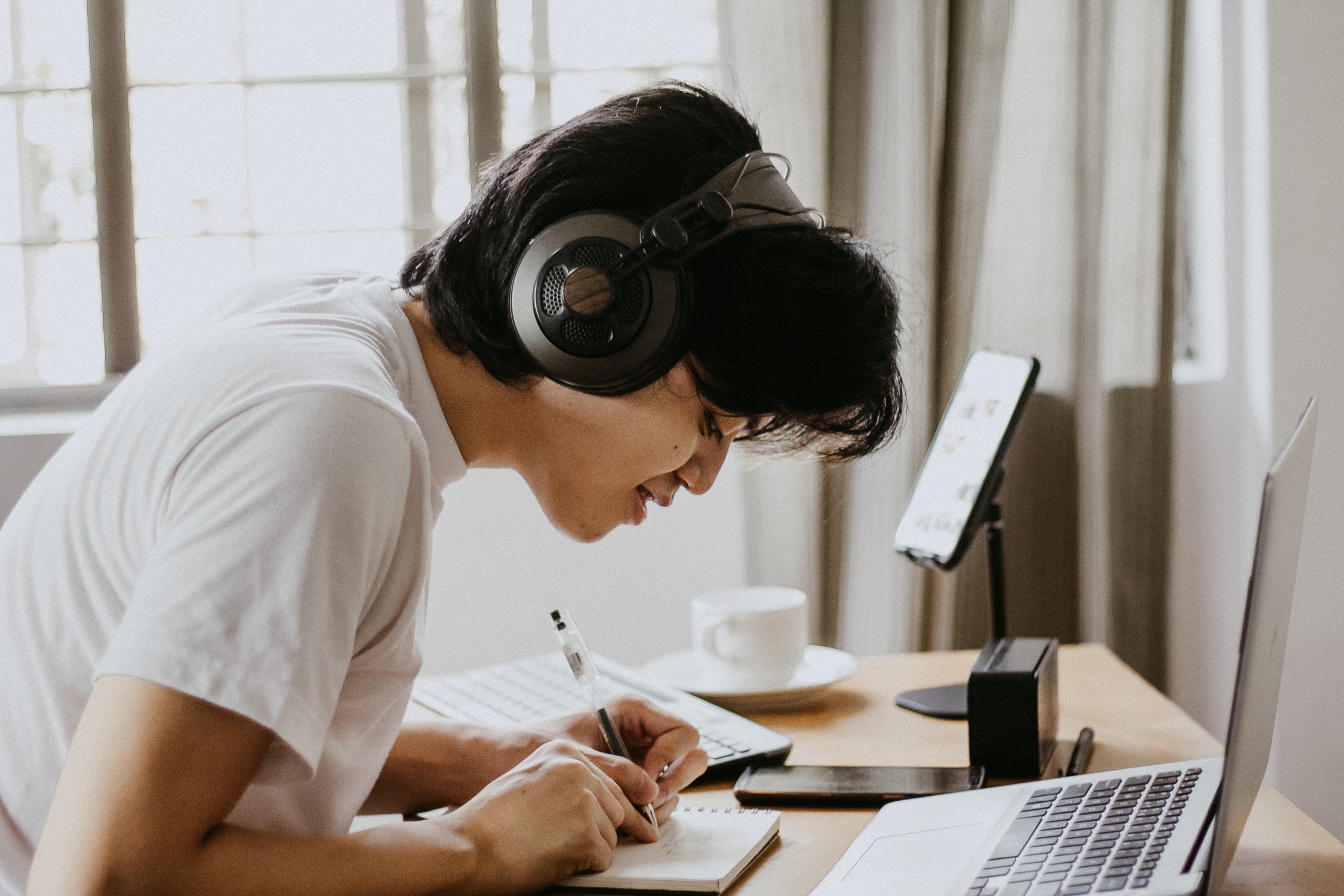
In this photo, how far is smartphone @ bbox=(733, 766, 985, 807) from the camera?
94 centimetres

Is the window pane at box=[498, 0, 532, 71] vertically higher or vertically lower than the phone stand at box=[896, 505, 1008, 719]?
higher

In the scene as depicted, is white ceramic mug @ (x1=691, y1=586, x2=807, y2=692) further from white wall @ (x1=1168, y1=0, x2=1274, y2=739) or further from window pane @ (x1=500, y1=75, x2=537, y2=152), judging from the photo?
window pane @ (x1=500, y1=75, x2=537, y2=152)

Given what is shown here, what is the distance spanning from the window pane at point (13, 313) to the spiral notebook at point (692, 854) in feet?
6.14

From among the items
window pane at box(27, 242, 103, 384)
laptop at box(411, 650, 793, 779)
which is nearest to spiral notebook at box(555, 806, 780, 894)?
laptop at box(411, 650, 793, 779)

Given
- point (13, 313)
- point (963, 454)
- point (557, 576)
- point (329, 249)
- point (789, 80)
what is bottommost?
point (557, 576)

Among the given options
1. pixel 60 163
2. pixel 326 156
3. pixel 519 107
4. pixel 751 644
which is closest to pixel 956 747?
pixel 751 644

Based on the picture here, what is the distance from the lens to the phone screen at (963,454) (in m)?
1.23

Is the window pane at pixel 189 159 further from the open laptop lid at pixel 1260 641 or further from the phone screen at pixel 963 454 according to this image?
the open laptop lid at pixel 1260 641

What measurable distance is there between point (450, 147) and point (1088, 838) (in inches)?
70.5

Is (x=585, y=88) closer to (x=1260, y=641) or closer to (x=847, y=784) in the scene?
(x=847, y=784)

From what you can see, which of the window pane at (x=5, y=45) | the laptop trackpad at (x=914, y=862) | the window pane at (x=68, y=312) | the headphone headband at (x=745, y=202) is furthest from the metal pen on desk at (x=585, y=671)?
the window pane at (x=5, y=45)

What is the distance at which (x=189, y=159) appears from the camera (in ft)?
7.36

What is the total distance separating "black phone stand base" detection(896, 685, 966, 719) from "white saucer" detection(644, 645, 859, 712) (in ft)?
0.22

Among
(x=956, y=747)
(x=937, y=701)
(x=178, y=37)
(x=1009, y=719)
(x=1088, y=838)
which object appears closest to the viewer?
(x=1088, y=838)
